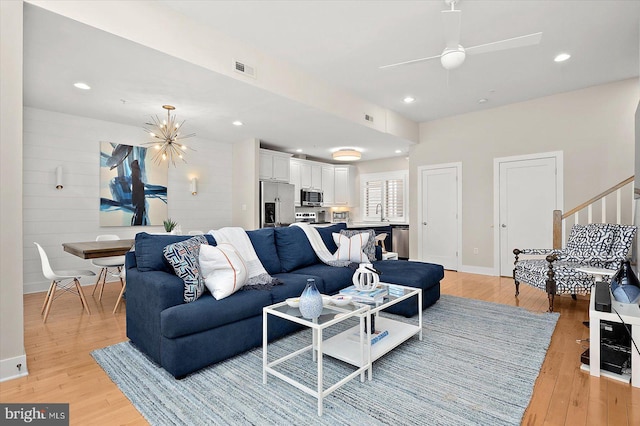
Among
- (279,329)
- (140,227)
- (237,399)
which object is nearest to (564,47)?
(279,329)

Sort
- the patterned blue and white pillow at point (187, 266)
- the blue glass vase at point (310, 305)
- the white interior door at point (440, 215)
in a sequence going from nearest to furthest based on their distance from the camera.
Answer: the blue glass vase at point (310, 305) → the patterned blue and white pillow at point (187, 266) → the white interior door at point (440, 215)

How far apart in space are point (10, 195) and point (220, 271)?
1.45 metres

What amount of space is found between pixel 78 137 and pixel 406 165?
6609 mm

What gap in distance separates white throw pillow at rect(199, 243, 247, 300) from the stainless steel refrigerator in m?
3.63

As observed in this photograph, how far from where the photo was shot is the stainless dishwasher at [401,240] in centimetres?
757

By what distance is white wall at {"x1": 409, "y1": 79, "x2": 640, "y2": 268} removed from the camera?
444cm

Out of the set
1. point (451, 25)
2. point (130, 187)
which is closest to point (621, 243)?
point (451, 25)

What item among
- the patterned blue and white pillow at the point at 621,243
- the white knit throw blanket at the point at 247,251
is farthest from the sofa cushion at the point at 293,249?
the patterned blue and white pillow at the point at 621,243

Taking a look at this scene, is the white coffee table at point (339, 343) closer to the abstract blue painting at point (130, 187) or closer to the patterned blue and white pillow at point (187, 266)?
the patterned blue and white pillow at point (187, 266)

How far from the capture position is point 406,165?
802 centimetres

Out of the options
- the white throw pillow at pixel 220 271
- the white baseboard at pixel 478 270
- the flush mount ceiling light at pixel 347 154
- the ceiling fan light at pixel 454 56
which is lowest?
the white baseboard at pixel 478 270

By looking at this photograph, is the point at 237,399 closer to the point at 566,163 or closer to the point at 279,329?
the point at 279,329

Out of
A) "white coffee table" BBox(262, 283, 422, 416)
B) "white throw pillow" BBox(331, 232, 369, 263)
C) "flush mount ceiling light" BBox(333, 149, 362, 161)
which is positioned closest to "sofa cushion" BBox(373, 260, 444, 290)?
"white throw pillow" BBox(331, 232, 369, 263)

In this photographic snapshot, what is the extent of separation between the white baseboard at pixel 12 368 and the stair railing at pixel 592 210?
19.6ft
